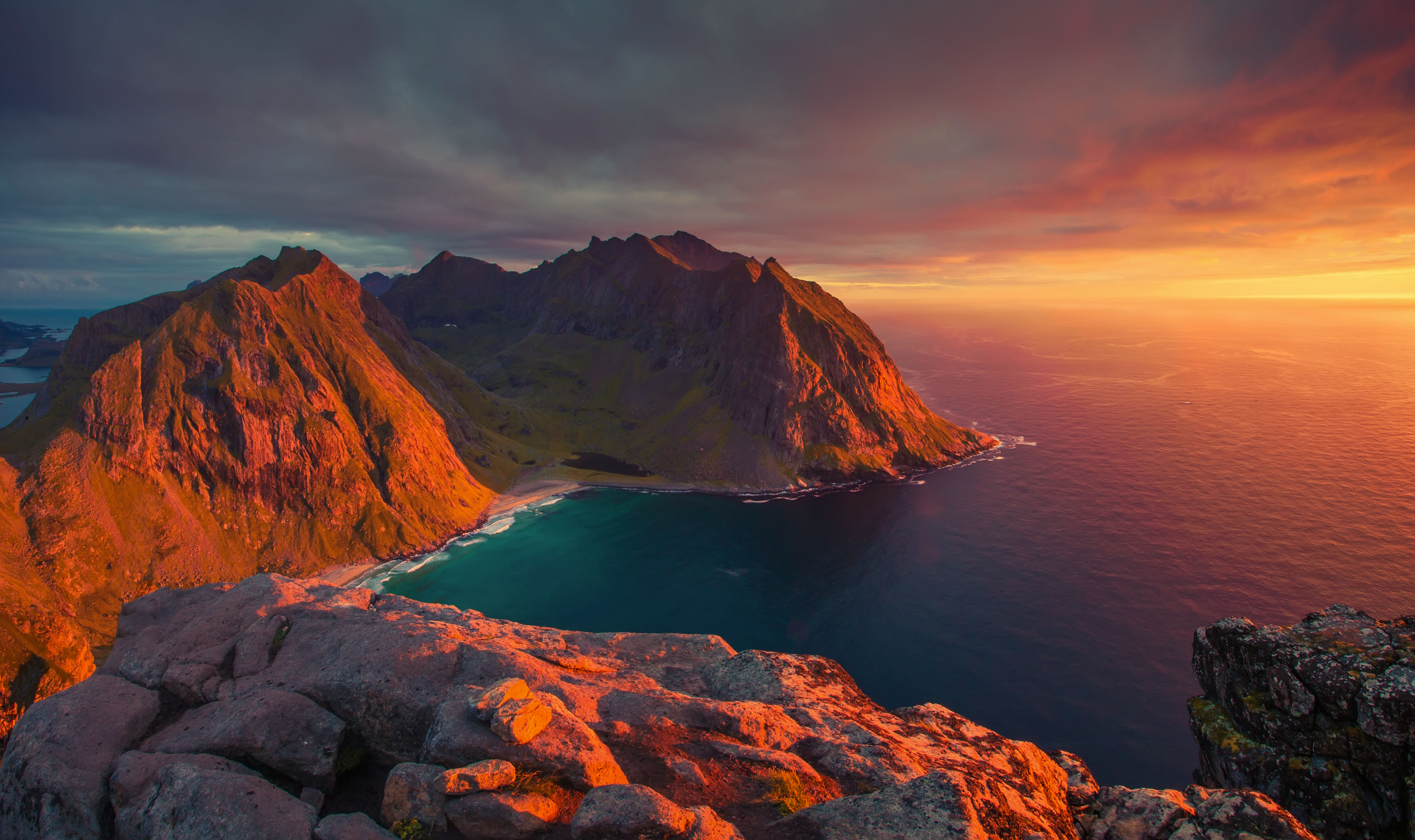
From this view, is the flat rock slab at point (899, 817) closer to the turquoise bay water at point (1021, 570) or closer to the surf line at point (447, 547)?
the turquoise bay water at point (1021, 570)

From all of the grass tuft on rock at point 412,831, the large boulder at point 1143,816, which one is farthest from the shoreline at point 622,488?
the large boulder at point 1143,816

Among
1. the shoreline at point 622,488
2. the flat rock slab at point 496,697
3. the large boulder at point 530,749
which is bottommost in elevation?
the shoreline at point 622,488

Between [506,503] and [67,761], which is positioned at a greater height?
[67,761]

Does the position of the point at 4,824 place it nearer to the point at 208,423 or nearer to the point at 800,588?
the point at 800,588

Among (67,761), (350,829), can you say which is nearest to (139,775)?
(67,761)

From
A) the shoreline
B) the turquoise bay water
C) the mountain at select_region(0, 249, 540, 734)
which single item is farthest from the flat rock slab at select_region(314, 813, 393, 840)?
the shoreline

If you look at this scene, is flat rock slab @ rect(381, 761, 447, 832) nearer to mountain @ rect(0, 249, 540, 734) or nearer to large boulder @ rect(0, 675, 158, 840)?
large boulder @ rect(0, 675, 158, 840)

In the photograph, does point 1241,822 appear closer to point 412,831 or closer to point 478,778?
point 478,778

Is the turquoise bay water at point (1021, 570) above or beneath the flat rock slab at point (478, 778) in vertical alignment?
beneath
